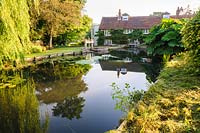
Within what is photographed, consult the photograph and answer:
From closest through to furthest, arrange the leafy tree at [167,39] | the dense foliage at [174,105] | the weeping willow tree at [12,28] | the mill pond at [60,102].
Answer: the dense foliage at [174,105], the mill pond at [60,102], the weeping willow tree at [12,28], the leafy tree at [167,39]

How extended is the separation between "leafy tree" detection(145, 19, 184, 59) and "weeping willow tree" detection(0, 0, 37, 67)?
12539 millimetres

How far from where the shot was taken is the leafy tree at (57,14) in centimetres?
2505

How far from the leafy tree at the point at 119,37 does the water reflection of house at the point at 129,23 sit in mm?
630

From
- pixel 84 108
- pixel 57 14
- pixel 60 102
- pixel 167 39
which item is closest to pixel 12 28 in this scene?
pixel 60 102

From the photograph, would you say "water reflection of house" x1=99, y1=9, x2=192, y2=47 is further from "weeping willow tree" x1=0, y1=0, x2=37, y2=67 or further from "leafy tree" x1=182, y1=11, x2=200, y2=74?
"leafy tree" x1=182, y1=11, x2=200, y2=74

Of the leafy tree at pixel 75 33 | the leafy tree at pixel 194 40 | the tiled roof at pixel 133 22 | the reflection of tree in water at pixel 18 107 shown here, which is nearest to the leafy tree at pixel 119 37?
the tiled roof at pixel 133 22

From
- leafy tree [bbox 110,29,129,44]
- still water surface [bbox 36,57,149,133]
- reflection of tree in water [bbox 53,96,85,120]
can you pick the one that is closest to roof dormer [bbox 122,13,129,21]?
leafy tree [bbox 110,29,129,44]

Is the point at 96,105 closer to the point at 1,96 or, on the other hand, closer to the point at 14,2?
the point at 1,96

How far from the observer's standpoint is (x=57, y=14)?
1000 inches

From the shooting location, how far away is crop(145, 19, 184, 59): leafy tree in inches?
723

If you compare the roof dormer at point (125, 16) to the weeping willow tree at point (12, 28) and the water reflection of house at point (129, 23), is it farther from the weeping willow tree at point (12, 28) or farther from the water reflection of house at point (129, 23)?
the weeping willow tree at point (12, 28)

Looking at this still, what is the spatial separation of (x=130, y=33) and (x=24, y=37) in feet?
92.6

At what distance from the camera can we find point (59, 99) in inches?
371

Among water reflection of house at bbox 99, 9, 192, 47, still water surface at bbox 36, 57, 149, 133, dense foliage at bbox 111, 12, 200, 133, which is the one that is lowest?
still water surface at bbox 36, 57, 149, 133
